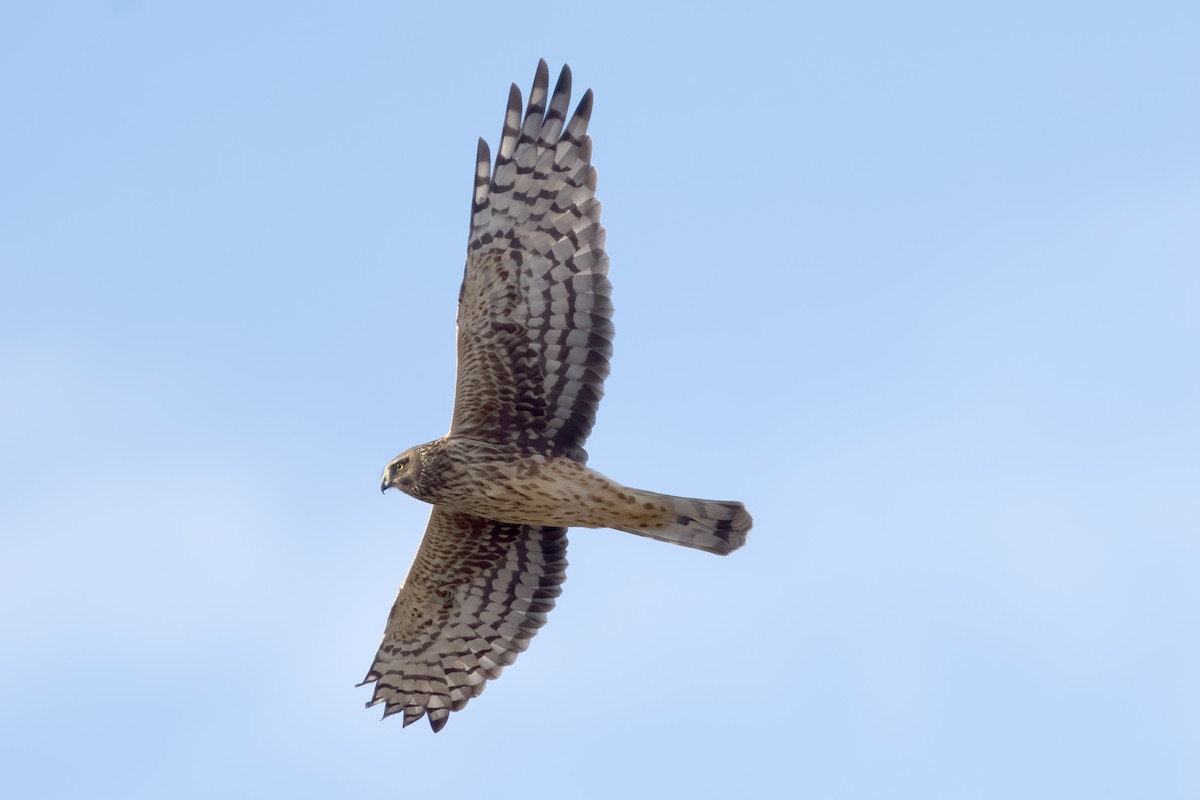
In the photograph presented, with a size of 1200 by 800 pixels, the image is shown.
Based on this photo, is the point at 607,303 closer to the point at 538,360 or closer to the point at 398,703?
the point at 538,360

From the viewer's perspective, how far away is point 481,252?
11.7 meters

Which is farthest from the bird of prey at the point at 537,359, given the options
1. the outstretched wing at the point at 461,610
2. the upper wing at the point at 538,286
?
the outstretched wing at the point at 461,610

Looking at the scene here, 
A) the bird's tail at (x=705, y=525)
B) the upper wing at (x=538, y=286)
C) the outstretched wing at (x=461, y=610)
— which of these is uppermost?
the upper wing at (x=538, y=286)

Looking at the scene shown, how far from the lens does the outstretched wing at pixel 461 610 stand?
12.8 m

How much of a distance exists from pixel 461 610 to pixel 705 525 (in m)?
2.21

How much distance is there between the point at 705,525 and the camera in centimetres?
1199

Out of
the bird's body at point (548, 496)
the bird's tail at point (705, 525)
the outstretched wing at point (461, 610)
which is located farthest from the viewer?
the outstretched wing at point (461, 610)

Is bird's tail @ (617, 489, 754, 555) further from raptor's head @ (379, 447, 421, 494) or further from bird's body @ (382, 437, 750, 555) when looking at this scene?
raptor's head @ (379, 447, 421, 494)

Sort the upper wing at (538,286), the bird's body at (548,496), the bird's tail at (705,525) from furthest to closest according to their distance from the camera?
the bird's tail at (705,525)
the bird's body at (548,496)
the upper wing at (538,286)

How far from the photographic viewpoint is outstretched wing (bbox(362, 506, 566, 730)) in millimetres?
12750

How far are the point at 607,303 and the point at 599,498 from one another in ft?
4.40

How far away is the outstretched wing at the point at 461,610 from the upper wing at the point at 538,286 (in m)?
1.17

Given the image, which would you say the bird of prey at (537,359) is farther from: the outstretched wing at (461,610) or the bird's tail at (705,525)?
the outstretched wing at (461,610)

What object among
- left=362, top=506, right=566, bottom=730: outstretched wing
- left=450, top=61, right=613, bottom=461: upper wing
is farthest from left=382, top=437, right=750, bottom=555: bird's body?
left=362, top=506, right=566, bottom=730: outstretched wing
